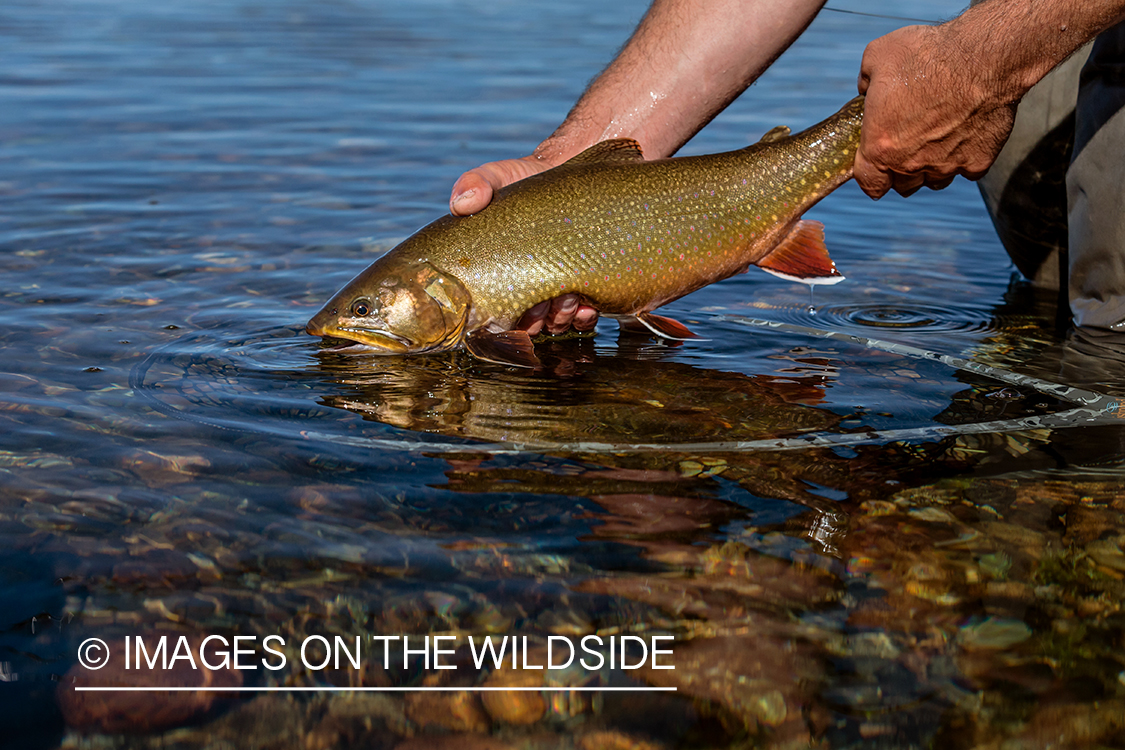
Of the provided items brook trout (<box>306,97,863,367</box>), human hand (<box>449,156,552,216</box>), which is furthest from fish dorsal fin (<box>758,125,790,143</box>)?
human hand (<box>449,156,552,216</box>)

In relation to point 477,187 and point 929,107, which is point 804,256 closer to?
point 929,107

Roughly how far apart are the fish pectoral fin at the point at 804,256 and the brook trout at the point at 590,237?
0.38ft

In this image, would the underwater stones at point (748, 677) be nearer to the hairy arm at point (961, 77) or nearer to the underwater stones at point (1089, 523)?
the underwater stones at point (1089, 523)

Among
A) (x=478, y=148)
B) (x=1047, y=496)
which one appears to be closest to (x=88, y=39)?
(x=478, y=148)

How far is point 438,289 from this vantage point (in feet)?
14.4

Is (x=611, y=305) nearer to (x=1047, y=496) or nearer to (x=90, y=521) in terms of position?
(x=1047, y=496)

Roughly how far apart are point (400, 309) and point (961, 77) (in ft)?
7.72

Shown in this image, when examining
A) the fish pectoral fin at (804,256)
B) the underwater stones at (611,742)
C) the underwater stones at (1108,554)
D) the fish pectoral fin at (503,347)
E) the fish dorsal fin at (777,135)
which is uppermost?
the fish dorsal fin at (777,135)

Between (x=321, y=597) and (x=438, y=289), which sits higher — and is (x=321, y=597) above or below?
below

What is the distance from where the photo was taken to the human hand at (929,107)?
4.05m

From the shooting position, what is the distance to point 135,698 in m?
2.41

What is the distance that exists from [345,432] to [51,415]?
1040 mm

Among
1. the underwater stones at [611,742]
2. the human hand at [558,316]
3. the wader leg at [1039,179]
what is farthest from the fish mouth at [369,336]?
the wader leg at [1039,179]

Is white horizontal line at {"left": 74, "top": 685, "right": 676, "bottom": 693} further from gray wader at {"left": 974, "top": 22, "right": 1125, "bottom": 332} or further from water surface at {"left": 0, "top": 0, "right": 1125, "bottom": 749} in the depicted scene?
gray wader at {"left": 974, "top": 22, "right": 1125, "bottom": 332}
